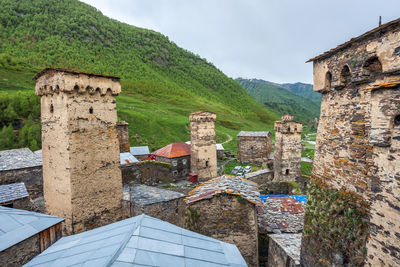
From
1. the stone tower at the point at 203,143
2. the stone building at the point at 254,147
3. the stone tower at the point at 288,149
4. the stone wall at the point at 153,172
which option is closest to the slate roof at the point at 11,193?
the stone wall at the point at 153,172

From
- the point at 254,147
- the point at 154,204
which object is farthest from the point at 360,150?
the point at 254,147

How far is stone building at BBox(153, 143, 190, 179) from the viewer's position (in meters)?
24.8

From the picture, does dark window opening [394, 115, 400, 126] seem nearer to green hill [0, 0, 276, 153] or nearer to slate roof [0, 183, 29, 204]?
slate roof [0, 183, 29, 204]

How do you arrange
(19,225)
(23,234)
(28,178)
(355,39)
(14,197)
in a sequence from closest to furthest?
(355,39) < (23,234) < (19,225) < (14,197) < (28,178)

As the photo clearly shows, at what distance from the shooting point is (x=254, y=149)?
33062 millimetres

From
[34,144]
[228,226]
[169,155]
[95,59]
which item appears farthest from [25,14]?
[228,226]

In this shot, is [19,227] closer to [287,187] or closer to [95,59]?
[287,187]

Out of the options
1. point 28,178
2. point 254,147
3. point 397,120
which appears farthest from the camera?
point 254,147

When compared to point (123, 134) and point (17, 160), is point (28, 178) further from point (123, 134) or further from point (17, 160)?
point (123, 134)

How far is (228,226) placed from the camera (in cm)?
902

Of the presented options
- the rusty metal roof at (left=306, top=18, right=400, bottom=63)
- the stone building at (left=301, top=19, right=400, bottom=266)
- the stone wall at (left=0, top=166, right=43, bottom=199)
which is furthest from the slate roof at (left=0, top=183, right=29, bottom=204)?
the rusty metal roof at (left=306, top=18, right=400, bottom=63)

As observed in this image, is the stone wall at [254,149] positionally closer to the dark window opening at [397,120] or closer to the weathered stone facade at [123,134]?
the weathered stone facade at [123,134]

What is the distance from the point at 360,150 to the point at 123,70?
81206 mm

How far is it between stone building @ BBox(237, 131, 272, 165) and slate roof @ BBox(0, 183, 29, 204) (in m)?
27.2
